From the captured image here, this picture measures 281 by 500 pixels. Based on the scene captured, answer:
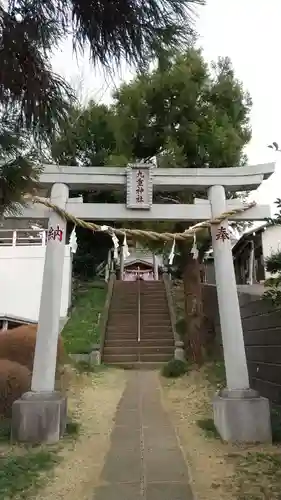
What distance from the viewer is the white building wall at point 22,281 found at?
1492 centimetres

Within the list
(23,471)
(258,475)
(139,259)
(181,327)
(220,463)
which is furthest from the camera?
(139,259)

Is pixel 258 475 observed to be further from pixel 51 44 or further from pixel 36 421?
pixel 51 44

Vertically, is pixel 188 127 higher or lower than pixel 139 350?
higher

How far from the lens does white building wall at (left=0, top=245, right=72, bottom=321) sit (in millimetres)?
14922

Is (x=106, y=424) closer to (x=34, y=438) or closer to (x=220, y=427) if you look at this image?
(x=34, y=438)

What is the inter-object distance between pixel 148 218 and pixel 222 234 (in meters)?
1.07

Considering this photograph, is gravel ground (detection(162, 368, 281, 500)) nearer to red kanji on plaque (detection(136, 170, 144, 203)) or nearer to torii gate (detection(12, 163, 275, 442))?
Answer: torii gate (detection(12, 163, 275, 442))

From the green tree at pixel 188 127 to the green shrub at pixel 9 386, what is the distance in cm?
534

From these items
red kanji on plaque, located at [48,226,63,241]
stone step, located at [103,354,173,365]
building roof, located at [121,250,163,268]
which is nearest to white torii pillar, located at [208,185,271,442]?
red kanji on plaque, located at [48,226,63,241]

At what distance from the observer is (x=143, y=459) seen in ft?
15.3

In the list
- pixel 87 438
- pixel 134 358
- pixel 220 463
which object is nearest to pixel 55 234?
pixel 87 438

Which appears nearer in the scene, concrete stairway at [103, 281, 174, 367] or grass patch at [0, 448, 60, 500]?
grass patch at [0, 448, 60, 500]

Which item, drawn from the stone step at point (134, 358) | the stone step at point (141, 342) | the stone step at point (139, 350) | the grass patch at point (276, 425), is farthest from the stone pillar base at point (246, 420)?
the stone step at point (141, 342)

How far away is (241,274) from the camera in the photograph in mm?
19578
